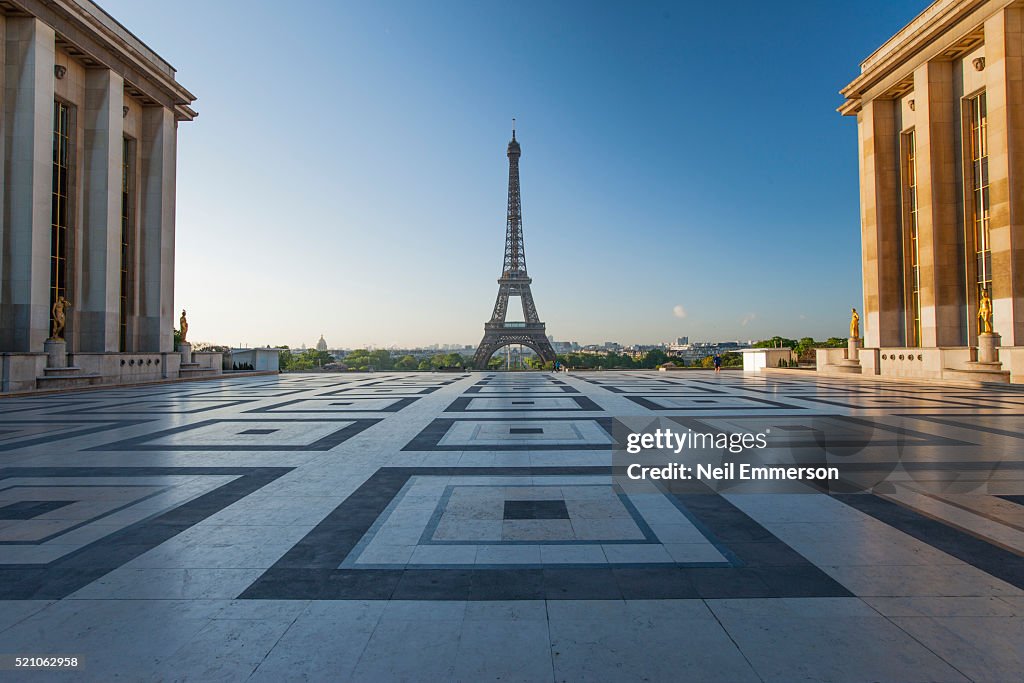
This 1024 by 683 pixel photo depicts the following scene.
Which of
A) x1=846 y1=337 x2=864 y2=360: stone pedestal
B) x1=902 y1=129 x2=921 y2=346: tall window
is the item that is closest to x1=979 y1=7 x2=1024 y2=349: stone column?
x1=902 y1=129 x2=921 y2=346: tall window

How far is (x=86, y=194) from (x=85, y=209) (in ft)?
2.56

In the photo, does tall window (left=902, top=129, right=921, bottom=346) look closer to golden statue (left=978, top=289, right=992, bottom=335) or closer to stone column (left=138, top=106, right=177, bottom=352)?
golden statue (left=978, top=289, right=992, bottom=335)

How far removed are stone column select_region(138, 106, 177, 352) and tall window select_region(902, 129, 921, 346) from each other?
146 feet

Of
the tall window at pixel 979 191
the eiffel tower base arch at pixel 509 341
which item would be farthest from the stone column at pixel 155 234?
the tall window at pixel 979 191

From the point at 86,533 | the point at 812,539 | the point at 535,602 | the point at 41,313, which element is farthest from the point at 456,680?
the point at 41,313

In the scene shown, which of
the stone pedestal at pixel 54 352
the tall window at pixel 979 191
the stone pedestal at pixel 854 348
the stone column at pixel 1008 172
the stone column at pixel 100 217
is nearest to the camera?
the stone pedestal at pixel 54 352

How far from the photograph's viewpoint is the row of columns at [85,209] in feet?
74.1

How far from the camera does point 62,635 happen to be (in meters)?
2.95

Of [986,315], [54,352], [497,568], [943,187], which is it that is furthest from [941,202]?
[54,352]

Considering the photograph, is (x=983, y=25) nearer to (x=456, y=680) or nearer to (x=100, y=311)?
(x=456, y=680)

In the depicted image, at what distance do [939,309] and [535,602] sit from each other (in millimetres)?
32570

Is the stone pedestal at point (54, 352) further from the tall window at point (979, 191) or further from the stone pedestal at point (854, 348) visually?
the tall window at point (979, 191)

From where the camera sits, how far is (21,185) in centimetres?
2256

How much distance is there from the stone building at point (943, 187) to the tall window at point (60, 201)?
43117 mm
